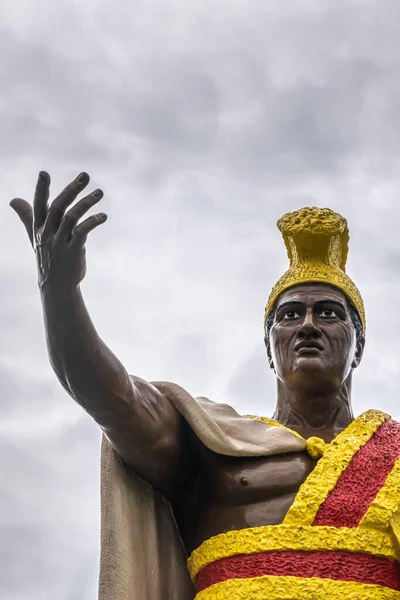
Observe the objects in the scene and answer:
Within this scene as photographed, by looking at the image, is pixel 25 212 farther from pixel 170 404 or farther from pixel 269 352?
pixel 269 352

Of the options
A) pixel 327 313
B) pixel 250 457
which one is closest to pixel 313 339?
pixel 327 313

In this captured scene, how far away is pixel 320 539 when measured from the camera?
24.1 feet

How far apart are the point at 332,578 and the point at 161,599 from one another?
1.16m

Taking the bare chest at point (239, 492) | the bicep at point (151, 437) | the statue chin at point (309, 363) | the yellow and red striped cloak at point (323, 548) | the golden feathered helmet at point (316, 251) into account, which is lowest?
the yellow and red striped cloak at point (323, 548)

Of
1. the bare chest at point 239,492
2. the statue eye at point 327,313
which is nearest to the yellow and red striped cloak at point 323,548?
the bare chest at point 239,492

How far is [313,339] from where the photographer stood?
8594 mm

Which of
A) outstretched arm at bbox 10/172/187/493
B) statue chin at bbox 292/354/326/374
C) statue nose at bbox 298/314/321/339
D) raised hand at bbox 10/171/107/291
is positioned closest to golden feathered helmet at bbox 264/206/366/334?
statue nose at bbox 298/314/321/339

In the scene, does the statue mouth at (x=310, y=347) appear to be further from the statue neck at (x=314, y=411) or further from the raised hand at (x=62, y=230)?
the raised hand at (x=62, y=230)

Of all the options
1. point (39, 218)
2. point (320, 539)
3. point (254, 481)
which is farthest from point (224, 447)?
point (39, 218)

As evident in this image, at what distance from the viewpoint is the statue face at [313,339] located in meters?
8.58

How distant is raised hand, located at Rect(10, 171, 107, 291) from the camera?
22.7 feet

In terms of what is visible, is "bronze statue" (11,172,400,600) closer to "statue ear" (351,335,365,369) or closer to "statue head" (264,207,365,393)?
"statue head" (264,207,365,393)

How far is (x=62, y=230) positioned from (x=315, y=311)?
2.46 m

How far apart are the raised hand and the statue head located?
6.95 feet
